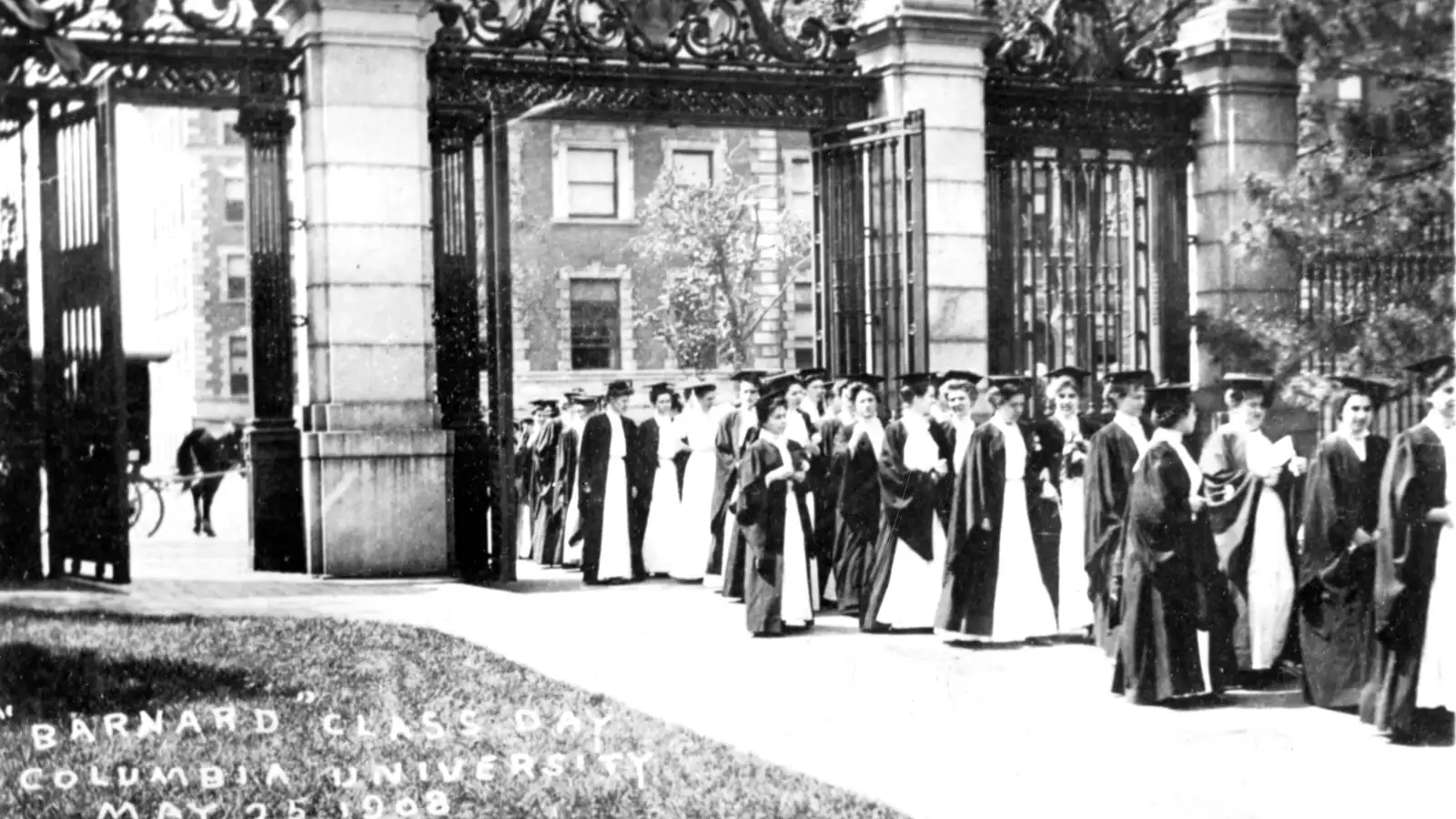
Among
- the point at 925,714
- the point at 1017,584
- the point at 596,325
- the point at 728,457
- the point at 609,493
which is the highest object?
the point at 596,325

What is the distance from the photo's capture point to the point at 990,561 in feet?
39.6

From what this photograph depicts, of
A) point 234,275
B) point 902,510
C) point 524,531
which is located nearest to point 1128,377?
point 902,510

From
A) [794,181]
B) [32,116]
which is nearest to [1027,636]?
[32,116]

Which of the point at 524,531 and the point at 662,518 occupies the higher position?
the point at 662,518

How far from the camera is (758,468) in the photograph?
12.9m

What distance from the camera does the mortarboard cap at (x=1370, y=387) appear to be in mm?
9117

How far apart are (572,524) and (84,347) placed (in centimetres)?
696

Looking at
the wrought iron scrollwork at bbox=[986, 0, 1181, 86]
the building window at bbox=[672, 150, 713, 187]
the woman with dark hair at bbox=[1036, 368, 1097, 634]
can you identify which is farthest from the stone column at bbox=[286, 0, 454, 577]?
the building window at bbox=[672, 150, 713, 187]

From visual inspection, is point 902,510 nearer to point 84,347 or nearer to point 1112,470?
point 1112,470

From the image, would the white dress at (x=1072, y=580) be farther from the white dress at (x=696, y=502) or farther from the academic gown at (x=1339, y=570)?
the white dress at (x=696, y=502)

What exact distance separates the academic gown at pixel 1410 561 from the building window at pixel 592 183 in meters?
35.8

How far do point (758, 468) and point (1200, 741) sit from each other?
498cm

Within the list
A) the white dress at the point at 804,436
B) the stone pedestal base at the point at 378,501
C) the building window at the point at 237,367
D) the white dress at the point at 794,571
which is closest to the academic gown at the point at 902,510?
the white dress at the point at 794,571

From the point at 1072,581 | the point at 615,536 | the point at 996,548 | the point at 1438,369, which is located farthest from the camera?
the point at 615,536
